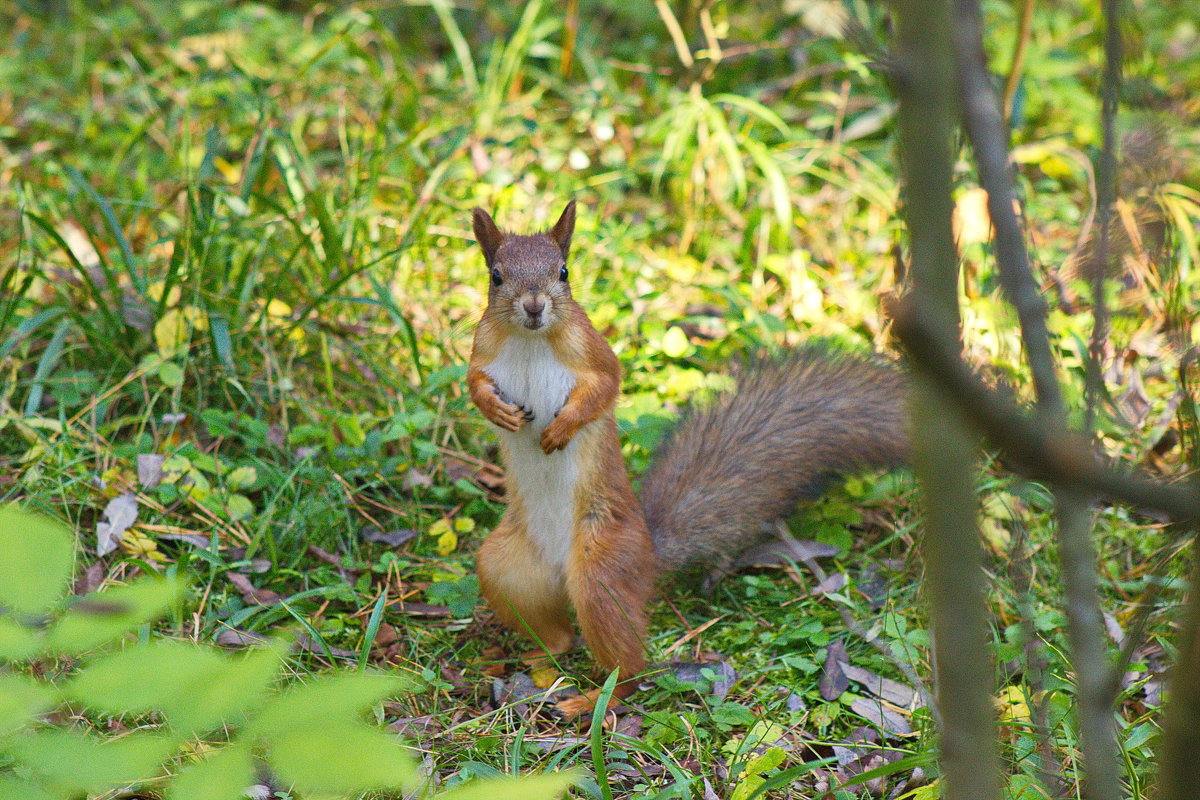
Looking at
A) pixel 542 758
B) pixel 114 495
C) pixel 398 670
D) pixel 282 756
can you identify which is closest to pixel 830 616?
pixel 542 758

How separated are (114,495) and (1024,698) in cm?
208

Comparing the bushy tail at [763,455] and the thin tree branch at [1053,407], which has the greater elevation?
the thin tree branch at [1053,407]

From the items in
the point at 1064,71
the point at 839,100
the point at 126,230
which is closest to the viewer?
the point at 126,230

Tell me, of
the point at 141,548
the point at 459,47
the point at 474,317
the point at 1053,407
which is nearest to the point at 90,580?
the point at 141,548

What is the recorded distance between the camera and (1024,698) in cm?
187

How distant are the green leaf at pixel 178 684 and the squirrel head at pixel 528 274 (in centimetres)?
147

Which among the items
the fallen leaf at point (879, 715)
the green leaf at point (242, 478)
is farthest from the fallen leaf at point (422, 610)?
the fallen leaf at point (879, 715)

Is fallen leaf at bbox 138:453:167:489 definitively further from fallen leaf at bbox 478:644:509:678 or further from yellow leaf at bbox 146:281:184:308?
fallen leaf at bbox 478:644:509:678

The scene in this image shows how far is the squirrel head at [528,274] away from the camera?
2168mm

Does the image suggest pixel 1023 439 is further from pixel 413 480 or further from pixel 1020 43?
pixel 1020 43

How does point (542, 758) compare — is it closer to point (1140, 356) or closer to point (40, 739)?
point (40, 739)

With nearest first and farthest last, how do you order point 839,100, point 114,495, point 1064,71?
point 114,495
point 839,100
point 1064,71

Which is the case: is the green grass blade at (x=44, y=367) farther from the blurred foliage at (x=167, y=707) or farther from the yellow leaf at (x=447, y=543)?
the blurred foliage at (x=167, y=707)

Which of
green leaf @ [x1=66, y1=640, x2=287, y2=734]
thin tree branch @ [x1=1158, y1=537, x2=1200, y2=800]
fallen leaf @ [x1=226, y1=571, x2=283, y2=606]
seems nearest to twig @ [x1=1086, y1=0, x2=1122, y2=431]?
thin tree branch @ [x1=1158, y1=537, x2=1200, y2=800]
